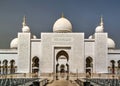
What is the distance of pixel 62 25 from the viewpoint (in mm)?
32844

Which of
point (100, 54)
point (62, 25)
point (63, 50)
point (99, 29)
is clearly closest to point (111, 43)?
point (99, 29)

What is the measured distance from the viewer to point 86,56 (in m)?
30.7

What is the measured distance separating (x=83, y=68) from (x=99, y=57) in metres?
1.86

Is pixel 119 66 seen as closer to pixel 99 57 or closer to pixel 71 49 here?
pixel 99 57

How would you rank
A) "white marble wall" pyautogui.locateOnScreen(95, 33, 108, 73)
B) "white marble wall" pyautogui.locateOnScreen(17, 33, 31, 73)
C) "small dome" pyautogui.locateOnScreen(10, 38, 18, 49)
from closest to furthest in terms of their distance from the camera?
"white marble wall" pyautogui.locateOnScreen(95, 33, 108, 73) < "white marble wall" pyautogui.locateOnScreen(17, 33, 31, 73) < "small dome" pyautogui.locateOnScreen(10, 38, 18, 49)

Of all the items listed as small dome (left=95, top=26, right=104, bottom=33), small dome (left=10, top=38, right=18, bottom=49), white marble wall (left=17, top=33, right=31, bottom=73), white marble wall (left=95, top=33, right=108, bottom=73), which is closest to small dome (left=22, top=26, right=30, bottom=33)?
white marble wall (left=17, top=33, right=31, bottom=73)

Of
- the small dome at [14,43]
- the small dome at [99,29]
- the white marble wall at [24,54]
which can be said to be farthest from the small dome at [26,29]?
the small dome at [99,29]

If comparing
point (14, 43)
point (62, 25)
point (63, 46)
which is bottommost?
point (63, 46)

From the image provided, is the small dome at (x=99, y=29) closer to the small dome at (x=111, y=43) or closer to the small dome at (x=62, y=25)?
the small dome at (x=62, y=25)

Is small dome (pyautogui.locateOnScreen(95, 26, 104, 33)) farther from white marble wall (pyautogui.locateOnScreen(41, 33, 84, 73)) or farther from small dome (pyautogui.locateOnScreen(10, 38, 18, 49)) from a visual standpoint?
small dome (pyautogui.locateOnScreen(10, 38, 18, 49))

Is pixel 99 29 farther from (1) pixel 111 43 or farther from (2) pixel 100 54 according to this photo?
(1) pixel 111 43

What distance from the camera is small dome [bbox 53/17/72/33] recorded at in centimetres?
3275

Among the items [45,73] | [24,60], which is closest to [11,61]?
[24,60]

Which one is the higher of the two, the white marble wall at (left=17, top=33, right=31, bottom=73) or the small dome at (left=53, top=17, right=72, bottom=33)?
the small dome at (left=53, top=17, right=72, bottom=33)
